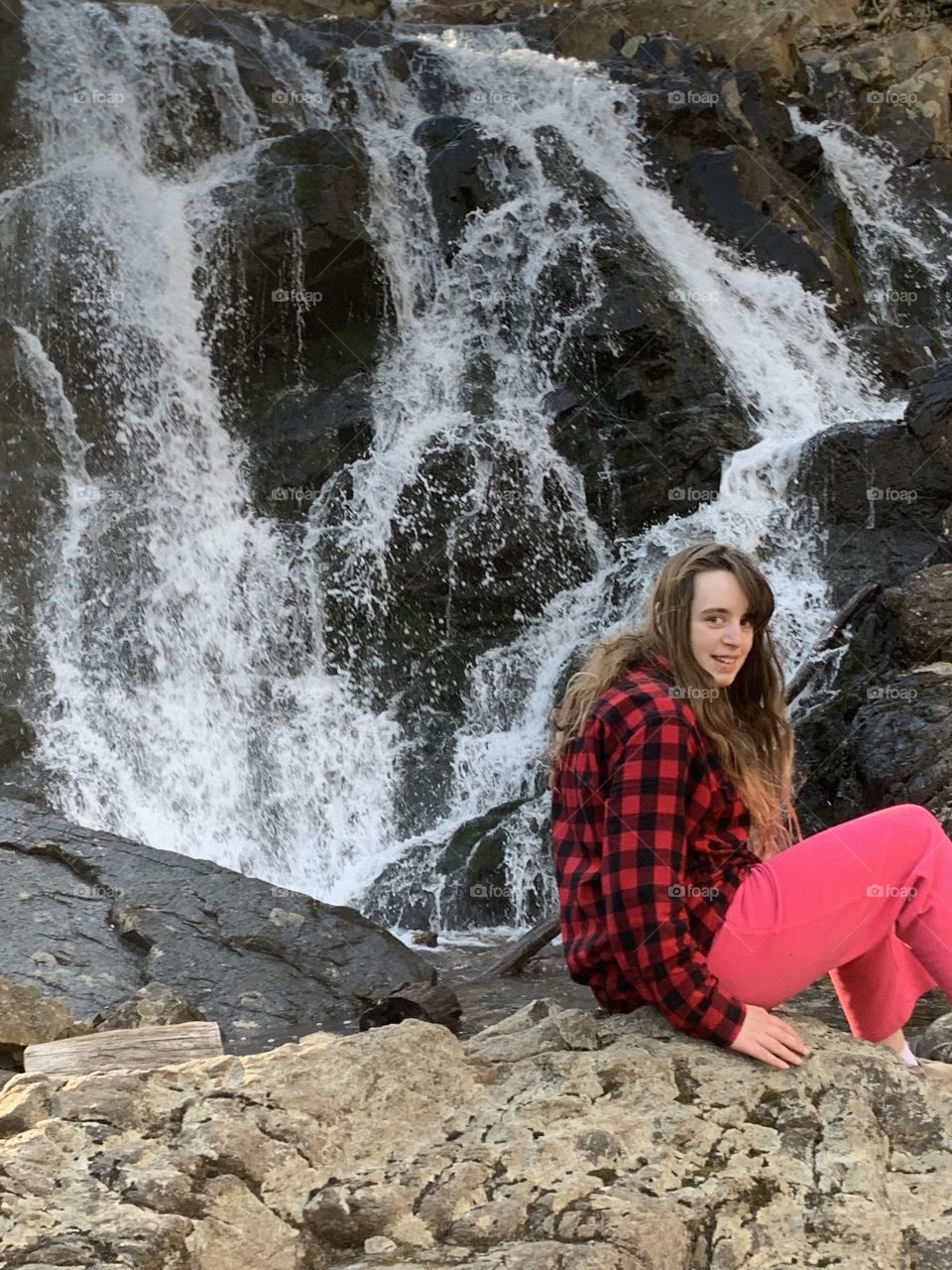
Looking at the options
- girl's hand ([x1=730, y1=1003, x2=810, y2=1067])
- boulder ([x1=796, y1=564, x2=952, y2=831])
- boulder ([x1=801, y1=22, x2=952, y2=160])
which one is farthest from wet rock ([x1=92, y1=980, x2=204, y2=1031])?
boulder ([x1=801, y1=22, x2=952, y2=160])

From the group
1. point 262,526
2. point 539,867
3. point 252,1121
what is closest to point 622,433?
point 262,526

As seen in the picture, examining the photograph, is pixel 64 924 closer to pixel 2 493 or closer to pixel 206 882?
pixel 206 882

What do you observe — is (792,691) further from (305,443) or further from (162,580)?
(305,443)

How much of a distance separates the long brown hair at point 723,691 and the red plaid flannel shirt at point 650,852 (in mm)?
31

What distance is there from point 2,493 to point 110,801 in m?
3.02

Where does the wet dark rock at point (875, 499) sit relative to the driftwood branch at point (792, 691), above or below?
above

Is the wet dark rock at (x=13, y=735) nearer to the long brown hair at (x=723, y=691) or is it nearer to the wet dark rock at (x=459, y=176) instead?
the wet dark rock at (x=459, y=176)

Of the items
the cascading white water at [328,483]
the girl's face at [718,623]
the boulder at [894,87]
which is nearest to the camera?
the girl's face at [718,623]

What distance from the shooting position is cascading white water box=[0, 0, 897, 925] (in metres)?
10.0

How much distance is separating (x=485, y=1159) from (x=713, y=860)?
2.38ft

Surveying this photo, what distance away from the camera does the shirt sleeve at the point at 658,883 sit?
2590 mm

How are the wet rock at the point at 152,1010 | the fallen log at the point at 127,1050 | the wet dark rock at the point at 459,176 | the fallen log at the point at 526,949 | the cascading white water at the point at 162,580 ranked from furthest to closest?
the wet dark rock at the point at 459,176
the cascading white water at the point at 162,580
the fallen log at the point at 526,949
the wet rock at the point at 152,1010
the fallen log at the point at 127,1050

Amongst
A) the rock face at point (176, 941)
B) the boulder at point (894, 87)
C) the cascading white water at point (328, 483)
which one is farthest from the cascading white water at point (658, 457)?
the boulder at point (894, 87)

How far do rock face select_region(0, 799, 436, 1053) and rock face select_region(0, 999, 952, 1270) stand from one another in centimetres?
260
